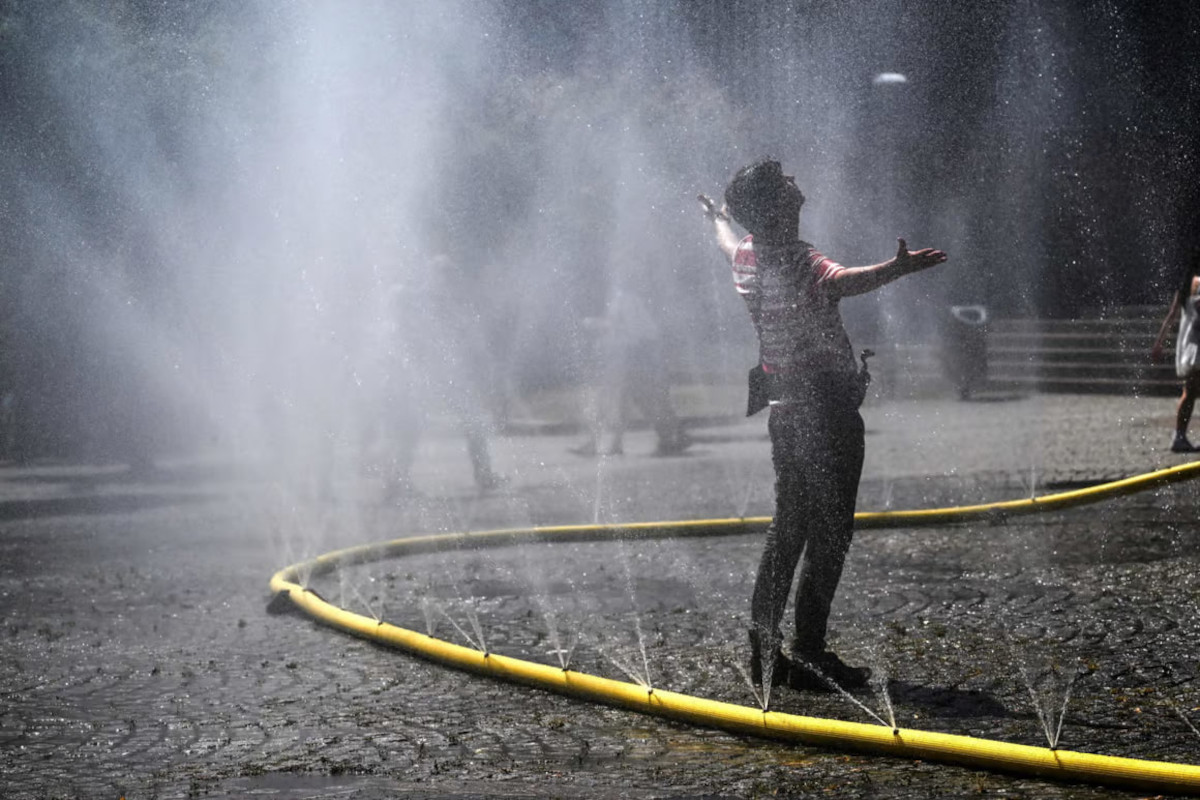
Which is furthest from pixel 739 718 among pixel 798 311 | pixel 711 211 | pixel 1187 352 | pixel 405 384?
pixel 1187 352

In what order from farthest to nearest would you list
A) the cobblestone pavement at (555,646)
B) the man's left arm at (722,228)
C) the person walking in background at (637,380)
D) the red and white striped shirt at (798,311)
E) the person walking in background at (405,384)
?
the person walking in background at (637,380), the person walking in background at (405,384), the man's left arm at (722,228), the red and white striped shirt at (798,311), the cobblestone pavement at (555,646)

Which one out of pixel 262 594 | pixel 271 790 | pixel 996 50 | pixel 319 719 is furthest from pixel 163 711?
pixel 996 50

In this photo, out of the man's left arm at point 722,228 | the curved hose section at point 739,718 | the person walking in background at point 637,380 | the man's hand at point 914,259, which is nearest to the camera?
the curved hose section at point 739,718

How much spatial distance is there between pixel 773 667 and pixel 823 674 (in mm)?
172

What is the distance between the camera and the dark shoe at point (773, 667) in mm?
5596

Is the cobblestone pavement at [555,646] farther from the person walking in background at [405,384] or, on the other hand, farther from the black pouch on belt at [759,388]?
the black pouch on belt at [759,388]

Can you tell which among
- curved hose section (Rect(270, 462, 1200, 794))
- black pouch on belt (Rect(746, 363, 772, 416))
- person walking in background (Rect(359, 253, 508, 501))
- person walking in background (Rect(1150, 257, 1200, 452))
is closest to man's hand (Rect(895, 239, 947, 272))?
black pouch on belt (Rect(746, 363, 772, 416))

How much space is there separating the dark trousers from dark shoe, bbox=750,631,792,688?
0.14 feet

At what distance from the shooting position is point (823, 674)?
556cm

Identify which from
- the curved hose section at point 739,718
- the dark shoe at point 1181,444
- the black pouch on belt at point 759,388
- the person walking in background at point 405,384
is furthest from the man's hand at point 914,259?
the dark shoe at point 1181,444

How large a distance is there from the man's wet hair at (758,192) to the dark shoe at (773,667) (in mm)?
1437

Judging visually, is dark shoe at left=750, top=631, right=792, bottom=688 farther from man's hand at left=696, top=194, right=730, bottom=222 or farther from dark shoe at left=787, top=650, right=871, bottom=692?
man's hand at left=696, top=194, right=730, bottom=222

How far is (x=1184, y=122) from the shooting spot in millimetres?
22969

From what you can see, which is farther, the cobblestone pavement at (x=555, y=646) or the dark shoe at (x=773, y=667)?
the dark shoe at (x=773, y=667)
